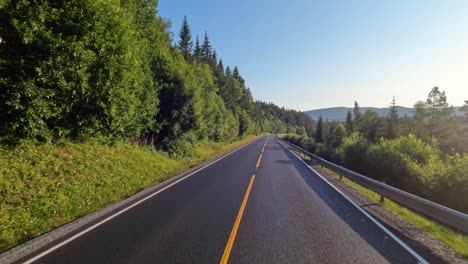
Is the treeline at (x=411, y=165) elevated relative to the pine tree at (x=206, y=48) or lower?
lower

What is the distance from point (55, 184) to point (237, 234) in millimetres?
6839

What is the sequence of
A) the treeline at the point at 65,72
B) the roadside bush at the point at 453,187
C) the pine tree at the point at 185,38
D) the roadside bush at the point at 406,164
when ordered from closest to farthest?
the treeline at the point at 65,72, the roadside bush at the point at 453,187, the roadside bush at the point at 406,164, the pine tree at the point at 185,38

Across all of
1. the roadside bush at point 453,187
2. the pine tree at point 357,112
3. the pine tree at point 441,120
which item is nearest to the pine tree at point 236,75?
the pine tree at point 357,112

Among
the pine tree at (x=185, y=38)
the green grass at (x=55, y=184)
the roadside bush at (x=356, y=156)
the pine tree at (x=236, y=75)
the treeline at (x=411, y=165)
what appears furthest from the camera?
the pine tree at (x=236, y=75)

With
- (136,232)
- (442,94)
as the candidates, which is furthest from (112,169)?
(442,94)

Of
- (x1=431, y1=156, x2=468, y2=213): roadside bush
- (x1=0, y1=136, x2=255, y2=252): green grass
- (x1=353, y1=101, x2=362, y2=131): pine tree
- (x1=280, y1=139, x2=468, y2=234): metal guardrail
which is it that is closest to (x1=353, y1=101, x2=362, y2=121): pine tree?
(x1=353, y1=101, x2=362, y2=131): pine tree

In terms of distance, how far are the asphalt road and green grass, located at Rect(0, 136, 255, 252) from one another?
185 cm

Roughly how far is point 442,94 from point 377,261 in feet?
257

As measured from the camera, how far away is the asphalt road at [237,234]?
494cm

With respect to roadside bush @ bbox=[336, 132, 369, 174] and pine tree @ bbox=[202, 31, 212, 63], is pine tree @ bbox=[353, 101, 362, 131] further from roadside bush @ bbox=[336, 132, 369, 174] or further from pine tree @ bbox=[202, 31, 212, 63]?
roadside bush @ bbox=[336, 132, 369, 174]

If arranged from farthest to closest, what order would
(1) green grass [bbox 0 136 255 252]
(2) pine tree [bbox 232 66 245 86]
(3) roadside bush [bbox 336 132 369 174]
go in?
(2) pine tree [bbox 232 66 245 86], (3) roadside bush [bbox 336 132 369 174], (1) green grass [bbox 0 136 255 252]

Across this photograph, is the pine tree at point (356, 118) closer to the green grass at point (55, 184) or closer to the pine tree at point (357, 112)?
the pine tree at point (357, 112)

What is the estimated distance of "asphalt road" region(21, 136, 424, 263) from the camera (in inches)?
194

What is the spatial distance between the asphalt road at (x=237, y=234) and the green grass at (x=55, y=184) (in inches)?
72.8
